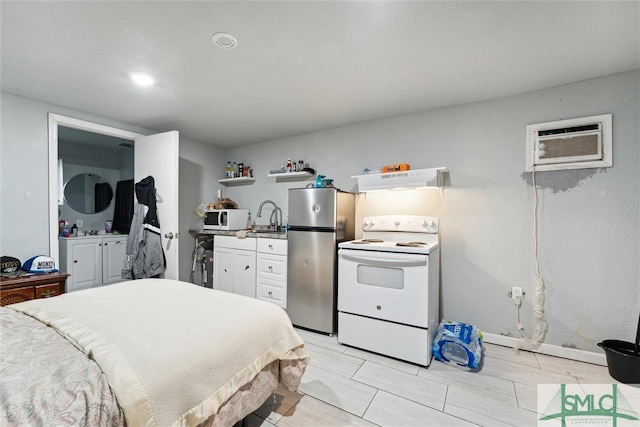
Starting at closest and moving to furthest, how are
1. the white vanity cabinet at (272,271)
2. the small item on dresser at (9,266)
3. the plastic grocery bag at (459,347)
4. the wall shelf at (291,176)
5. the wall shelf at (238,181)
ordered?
the plastic grocery bag at (459,347), the small item on dresser at (9,266), the white vanity cabinet at (272,271), the wall shelf at (291,176), the wall shelf at (238,181)

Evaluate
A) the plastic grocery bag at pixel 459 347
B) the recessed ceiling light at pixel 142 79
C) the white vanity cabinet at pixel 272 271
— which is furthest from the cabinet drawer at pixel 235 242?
the plastic grocery bag at pixel 459 347

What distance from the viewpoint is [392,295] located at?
2.22 metres

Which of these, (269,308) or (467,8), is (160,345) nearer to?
(269,308)

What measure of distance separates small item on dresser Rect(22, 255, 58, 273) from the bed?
4.16ft

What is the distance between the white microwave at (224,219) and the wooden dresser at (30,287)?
5.13 feet

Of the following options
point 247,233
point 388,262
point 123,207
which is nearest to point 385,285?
point 388,262

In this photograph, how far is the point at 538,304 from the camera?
2283 mm

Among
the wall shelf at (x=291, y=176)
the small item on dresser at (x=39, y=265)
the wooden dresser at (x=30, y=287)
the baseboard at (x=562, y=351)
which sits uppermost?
the wall shelf at (x=291, y=176)

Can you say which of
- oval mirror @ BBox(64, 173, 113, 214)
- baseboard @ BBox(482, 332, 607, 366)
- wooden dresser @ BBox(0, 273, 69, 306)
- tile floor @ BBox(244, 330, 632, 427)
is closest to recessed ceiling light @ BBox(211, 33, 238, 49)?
tile floor @ BBox(244, 330, 632, 427)

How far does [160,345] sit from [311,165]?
2770mm

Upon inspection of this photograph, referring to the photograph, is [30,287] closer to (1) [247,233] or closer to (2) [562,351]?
(1) [247,233]

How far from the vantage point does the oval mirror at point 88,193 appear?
4.17m

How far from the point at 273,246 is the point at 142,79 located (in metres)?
1.91

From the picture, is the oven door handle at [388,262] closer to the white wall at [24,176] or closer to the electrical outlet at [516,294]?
the electrical outlet at [516,294]
